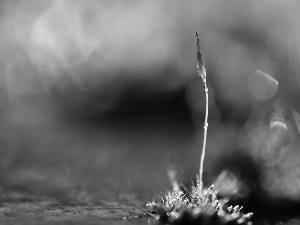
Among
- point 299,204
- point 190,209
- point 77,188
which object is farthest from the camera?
point 299,204

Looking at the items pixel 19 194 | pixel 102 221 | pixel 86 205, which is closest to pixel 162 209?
pixel 102 221

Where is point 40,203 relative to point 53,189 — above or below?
below

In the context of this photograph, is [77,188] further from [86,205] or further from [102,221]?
[102,221]

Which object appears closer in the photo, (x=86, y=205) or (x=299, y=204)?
(x=86, y=205)

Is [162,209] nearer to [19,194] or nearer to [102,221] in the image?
→ [102,221]

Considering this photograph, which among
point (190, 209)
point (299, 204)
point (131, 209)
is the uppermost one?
point (299, 204)

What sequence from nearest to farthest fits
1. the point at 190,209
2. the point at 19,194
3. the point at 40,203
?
the point at 190,209
the point at 40,203
the point at 19,194

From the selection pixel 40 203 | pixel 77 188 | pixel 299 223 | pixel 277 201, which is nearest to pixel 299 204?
pixel 277 201
